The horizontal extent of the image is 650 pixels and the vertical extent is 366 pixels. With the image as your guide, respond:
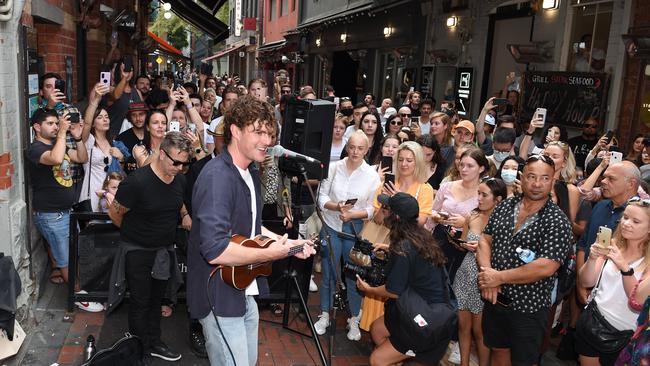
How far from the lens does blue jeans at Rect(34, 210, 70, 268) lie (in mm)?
5129

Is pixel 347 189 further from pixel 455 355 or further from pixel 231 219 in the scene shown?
pixel 231 219

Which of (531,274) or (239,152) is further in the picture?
(531,274)

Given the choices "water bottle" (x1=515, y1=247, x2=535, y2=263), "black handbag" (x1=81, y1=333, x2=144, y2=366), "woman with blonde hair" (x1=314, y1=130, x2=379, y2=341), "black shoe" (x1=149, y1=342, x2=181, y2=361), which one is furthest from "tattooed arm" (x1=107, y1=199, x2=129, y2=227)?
"water bottle" (x1=515, y1=247, x2=535, y2=263)

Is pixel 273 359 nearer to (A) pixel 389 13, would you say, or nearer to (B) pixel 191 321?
(B) pixel 191 321

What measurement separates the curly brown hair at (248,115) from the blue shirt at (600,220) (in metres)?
2.96

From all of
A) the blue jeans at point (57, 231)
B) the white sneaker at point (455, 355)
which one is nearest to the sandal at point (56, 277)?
the blue jeans at point (57, 231)

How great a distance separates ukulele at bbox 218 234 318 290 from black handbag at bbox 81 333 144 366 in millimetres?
1240

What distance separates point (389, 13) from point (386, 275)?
1326 cm

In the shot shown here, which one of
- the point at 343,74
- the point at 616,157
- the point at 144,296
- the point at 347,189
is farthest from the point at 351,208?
the point at 343,74

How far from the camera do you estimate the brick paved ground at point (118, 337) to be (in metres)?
4.47

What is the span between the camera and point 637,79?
26.2 ft

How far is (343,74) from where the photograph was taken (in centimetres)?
2211

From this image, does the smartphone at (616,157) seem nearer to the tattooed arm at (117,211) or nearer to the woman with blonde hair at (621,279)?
the woman with blonde hair at (621,279)

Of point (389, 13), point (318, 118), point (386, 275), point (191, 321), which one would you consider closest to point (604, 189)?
point (386, 275)
